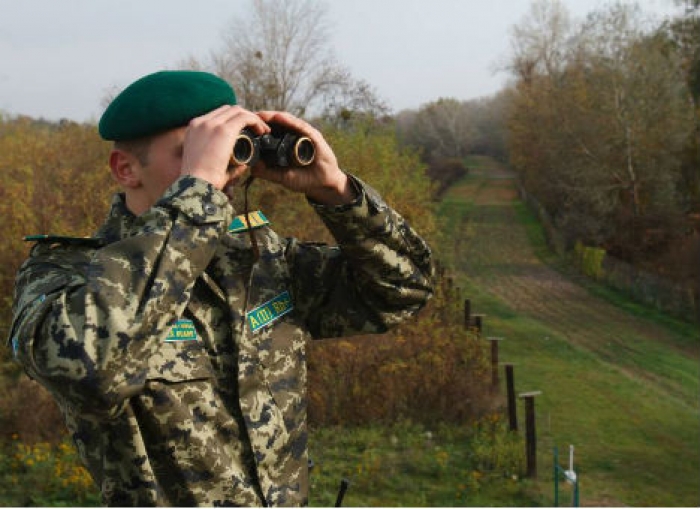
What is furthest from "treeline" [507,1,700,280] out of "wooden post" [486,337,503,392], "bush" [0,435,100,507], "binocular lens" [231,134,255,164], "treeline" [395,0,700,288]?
"binocular lens" [231,134,255,164]

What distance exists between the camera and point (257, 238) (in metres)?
2.12

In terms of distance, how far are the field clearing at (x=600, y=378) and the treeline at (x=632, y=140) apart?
11.1ft

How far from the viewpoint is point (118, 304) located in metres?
1.54

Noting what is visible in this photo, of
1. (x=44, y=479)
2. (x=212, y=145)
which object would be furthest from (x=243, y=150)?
(x=44, y=479)

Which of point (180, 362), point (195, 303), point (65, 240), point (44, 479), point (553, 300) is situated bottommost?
point (553, 300)

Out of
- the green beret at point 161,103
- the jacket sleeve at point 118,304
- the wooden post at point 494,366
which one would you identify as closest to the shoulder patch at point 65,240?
the jacket sleeve at point 118,304

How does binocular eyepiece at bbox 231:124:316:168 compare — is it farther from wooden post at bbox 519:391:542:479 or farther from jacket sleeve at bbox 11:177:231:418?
wooden post at bbox 519:391:542:479

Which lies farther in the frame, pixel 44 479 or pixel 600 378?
pixel 600 378

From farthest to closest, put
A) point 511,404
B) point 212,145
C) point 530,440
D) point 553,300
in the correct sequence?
point 553,300
point 511,404
point 530,440
point 212,145

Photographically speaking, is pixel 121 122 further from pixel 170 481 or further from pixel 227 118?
pixel 170 481

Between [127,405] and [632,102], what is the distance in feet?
101

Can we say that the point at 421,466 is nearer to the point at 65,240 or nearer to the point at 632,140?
the point at 65,240

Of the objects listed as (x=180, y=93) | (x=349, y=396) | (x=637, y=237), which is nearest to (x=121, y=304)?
(x=180, y=93)

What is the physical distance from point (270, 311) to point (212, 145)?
0.52 metres
